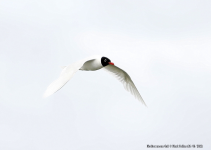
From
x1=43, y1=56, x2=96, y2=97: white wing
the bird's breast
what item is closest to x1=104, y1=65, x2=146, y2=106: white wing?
the bird's breast

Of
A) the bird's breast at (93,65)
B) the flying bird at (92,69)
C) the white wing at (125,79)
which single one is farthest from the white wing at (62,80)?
the white wing at (125,79)

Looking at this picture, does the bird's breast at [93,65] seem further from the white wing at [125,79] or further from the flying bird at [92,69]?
the white wing at [125,79]

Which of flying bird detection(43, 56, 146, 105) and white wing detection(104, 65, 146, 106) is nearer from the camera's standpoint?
flying bird detection(43, 56, 146, 105)

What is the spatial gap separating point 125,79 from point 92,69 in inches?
78.2

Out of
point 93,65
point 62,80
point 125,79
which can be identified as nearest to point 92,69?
point 93,65

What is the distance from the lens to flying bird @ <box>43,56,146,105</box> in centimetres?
858

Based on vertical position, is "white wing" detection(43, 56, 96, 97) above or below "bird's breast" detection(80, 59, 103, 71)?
below

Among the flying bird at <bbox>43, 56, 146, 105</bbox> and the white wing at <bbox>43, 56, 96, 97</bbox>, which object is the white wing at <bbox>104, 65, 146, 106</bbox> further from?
the white wing at <bbox>43, 56, 96, 97</bbox>

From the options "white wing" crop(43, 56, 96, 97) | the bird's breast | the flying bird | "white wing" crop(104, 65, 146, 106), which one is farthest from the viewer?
"white wing" crop(104, 65, 146, 106)

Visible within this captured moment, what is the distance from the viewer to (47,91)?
27.2 feet

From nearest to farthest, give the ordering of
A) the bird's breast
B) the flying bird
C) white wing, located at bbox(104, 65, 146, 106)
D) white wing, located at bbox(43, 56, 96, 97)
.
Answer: white wing, located at bbox(43, 56, 96, 97)
the flying bird
the bird's breast
white wing, located at bbox(104, 65, 146, 106)

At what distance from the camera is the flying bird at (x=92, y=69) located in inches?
338

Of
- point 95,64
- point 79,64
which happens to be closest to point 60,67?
point 95,64

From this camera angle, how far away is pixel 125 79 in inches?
508
